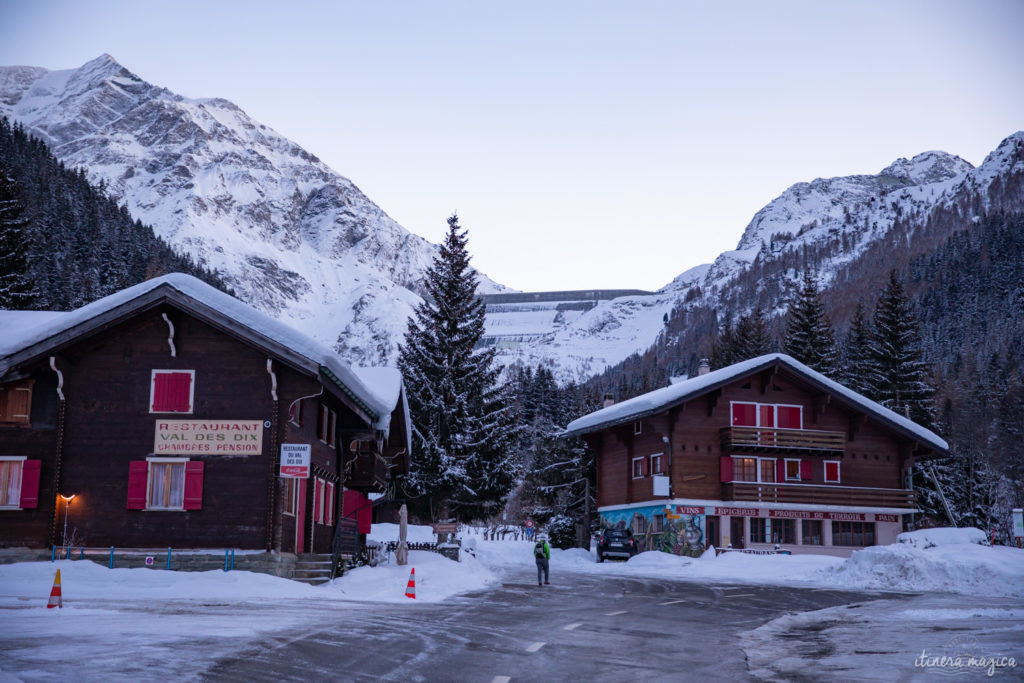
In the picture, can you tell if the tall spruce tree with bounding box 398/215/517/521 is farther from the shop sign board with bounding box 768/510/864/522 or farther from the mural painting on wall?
the shop sign board with bounding box 768/510/864/522

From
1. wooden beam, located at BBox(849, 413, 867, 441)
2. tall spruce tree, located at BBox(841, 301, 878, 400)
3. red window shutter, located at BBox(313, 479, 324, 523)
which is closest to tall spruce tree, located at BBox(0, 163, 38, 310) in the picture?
red window shutter, located at BBox(313, 479, 324, 523)

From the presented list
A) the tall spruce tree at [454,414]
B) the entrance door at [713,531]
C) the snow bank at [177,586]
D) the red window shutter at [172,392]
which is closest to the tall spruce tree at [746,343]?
the entrance door at [713,531]

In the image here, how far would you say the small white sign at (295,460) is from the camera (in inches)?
1003

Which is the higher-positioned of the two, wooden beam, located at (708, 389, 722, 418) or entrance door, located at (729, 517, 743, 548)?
wooden beam, located at (708, 389, 722, 418)

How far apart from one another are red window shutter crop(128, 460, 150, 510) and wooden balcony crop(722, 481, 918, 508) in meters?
28.8

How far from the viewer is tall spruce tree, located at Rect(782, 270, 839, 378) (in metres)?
67.2

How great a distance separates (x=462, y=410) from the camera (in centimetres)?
4603

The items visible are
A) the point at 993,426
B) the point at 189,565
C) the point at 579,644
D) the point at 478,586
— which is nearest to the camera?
the point at 579,644

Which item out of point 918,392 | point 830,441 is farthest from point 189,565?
point 918,392

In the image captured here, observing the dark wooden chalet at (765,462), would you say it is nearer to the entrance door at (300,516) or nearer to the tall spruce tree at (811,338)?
the tall spruce tree at (811,338)

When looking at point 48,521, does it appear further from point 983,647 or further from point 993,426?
point 993,426

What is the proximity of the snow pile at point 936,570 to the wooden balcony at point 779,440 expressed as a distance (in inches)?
571

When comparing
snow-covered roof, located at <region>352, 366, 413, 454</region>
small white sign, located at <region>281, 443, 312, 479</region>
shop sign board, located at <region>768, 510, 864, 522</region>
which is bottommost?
shop sign board, located at <region>768, 510, 864, 522</region>

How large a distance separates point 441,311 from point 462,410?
5.24 metres
